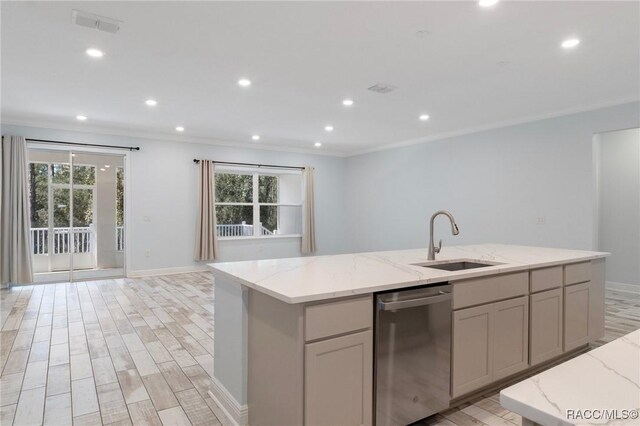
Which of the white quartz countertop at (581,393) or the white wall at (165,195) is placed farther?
the white wall at (165,195)

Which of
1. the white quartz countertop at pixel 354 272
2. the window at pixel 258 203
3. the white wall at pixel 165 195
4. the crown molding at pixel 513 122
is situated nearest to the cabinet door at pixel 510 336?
the white quartz countertop at pixel 354 272

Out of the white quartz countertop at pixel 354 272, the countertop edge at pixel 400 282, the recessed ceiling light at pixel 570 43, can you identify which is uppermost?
the recessed ceiling light at pixel 570 43

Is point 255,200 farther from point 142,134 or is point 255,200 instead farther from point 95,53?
point 95,53

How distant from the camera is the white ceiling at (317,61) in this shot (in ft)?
8.57

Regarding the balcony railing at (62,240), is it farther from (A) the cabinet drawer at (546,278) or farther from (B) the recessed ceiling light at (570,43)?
(B) the recessed ceiling light at (570,43)

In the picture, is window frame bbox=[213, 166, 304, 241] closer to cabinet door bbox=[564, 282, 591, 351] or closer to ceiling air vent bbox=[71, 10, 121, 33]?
ceiling air vent bbox=[71, 10, 121, 33]

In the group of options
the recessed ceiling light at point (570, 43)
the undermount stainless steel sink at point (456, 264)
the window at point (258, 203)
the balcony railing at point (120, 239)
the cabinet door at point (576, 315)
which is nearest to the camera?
the undermount stainless steel sink at point (456, 264)

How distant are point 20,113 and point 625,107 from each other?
833 cm

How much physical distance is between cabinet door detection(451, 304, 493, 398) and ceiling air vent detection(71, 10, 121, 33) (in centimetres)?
316

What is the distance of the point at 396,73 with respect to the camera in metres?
3.75

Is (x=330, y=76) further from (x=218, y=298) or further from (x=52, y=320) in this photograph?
(x=52, y=320)

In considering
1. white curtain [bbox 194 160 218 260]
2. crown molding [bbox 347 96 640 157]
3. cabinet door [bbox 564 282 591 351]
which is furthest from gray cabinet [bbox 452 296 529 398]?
white curtain [bbox 194 160 218 260]

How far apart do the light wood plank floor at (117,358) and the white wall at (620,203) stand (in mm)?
641

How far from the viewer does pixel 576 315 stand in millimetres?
2916
